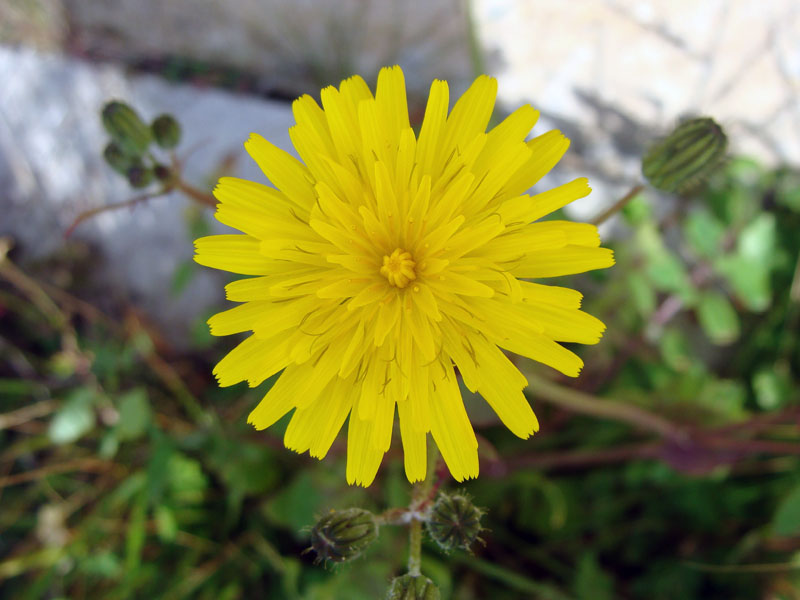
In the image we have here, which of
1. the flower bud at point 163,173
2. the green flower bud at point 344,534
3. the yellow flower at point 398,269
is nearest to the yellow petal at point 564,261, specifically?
the yellow flower at point 398,269

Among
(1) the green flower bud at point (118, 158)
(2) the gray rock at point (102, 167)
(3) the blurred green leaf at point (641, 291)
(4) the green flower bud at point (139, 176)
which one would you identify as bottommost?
(3) the blurred green leaf at point (641, 291)

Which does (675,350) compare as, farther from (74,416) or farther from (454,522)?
(74,416)

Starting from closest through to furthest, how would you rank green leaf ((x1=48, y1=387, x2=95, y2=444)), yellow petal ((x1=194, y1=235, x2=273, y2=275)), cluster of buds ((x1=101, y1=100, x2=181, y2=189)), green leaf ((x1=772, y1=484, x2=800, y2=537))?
yellow petal ((x1=194, y1=235, x2=273, y2=275))
cluster of buds ((x1=101, y1=100, x2=181, y2=189))
green leaf ((x1=772, y1=484, x2=800, y2=537))
green leaf ((x1=48, y1=387, x2=95, y2=444))

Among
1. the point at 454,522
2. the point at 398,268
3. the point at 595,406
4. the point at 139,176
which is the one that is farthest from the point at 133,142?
the point at 595,406

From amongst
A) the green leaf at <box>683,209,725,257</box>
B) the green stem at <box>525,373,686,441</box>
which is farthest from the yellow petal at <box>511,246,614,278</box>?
the green leaf at <box>683,209,725,257</box>

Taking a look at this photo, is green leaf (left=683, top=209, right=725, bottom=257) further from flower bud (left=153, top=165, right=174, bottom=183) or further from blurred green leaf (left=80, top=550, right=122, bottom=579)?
blurred green leaf (left=80, top=550, right=122, bottom=579)

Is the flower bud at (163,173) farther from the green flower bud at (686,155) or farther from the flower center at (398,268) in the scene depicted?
the green flower bud at (686,155)

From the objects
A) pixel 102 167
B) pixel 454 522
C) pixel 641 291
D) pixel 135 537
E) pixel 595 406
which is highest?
pixel 102 167
